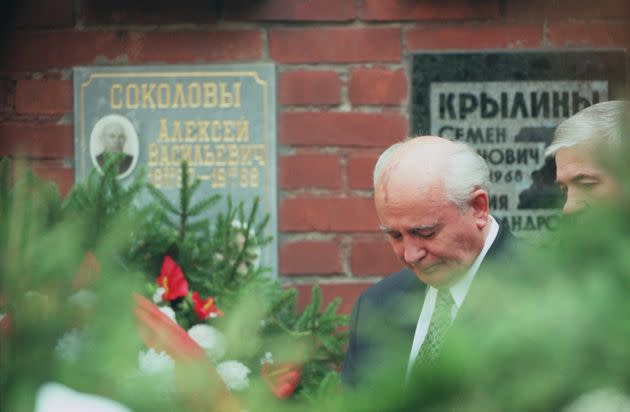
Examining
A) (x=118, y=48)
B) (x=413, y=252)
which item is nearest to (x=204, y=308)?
(x=413, y=252)

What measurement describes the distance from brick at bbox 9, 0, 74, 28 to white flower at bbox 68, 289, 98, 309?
2.45 m

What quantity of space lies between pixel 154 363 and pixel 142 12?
2.41 meters

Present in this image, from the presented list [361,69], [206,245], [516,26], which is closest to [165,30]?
[361,69]

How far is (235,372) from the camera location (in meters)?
0.44

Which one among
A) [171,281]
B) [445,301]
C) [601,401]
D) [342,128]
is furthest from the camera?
[342,128]

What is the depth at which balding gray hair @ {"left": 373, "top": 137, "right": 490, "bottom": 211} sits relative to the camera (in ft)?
7.27

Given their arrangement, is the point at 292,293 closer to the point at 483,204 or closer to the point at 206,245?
the point at 206,245

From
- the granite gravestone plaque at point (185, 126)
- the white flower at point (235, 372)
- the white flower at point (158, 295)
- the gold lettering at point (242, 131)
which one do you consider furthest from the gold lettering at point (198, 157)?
the white flower at point (235, 372)

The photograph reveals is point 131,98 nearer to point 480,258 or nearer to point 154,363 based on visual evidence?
point 480,258

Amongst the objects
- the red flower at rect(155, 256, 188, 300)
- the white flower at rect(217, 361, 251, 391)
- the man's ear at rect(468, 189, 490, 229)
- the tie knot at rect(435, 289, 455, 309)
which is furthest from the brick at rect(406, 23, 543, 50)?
the white flower at rect(217, 361, 251, 391)

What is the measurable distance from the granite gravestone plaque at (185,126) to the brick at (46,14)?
0.16 metres

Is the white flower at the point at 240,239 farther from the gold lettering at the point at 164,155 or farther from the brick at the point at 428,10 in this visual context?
the brick at the point at 428,10

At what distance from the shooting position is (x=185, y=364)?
350mm

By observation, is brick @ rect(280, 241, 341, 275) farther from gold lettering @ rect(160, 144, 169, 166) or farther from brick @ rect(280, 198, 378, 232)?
gold lettering @ rect(160, 144, 169, 166)
